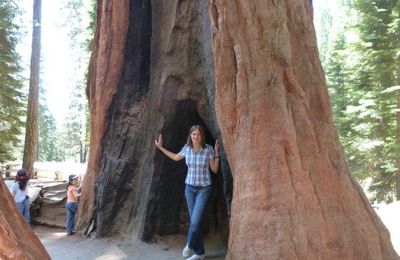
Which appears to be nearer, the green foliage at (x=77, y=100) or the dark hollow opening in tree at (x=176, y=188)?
the dark hollow opening in tree at (x=176, y=188)

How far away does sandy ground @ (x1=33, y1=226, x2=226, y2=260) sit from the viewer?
716cm

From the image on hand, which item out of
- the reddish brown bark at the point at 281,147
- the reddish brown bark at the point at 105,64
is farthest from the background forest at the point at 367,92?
the reddish brown bark at the point at 281,147

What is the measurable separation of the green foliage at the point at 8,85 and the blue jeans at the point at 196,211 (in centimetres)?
1299

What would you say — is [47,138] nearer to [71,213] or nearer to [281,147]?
[71,213]

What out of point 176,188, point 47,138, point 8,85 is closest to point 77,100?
point 47,138

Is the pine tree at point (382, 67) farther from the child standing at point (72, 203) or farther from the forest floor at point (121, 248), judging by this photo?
the child standing at point (72, 203)

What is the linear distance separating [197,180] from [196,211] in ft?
1.50

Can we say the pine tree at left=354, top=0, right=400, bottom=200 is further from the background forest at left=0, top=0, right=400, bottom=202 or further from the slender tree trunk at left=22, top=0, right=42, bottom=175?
the slender tree trunk at left=22, top=0, right=42, bottom=175

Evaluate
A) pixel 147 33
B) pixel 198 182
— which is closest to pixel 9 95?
Result: pixel 147 33

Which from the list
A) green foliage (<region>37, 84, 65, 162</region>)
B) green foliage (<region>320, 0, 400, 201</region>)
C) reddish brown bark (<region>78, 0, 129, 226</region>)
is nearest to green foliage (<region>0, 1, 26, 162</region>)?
reddish brown bark (<region>78, 0, 129, 226</region>)

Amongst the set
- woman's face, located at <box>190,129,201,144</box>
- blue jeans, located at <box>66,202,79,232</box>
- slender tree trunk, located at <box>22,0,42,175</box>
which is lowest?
blue jeans, located at <box>66,202,79,232</box>

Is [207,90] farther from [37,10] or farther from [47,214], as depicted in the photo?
[37,10]

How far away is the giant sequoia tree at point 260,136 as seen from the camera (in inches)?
197

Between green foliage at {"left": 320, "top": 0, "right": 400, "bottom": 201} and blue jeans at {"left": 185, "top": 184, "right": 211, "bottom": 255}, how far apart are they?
11106 mm
